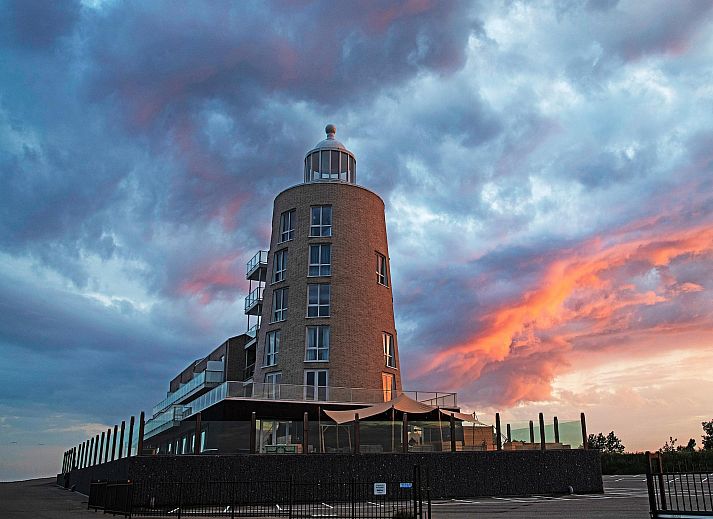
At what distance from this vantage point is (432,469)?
1227 inches

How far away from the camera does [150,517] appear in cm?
2258

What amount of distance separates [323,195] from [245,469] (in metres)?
22.2

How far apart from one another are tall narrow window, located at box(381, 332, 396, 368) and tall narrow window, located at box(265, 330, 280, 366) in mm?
6630

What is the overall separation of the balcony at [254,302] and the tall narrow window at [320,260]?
802 cm

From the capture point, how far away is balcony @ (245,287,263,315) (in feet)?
172

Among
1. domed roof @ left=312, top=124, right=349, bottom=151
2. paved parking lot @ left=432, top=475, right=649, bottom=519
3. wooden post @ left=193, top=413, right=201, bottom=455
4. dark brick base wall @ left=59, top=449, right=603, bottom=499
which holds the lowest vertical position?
paved parking lot @ left=432, top=475, right=649, bottom=519

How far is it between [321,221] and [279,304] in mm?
5966

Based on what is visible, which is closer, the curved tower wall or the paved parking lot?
the paved parking lot

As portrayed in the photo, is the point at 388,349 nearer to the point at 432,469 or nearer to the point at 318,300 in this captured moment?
the point at 318,300

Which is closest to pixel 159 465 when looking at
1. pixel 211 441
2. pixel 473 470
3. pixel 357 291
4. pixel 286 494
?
pixel 211 441

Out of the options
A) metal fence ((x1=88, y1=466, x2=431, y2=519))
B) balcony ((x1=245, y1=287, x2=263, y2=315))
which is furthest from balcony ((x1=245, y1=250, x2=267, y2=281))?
metal fence ((x1=88, y1=466, x2=431, y2=519))

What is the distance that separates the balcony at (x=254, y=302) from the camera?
52531 millimetres

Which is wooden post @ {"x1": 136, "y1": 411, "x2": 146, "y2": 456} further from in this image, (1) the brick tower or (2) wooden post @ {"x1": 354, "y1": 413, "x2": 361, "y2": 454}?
(1) the brick tower

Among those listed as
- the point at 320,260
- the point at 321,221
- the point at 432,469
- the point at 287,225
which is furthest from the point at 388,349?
the point at 432,469
